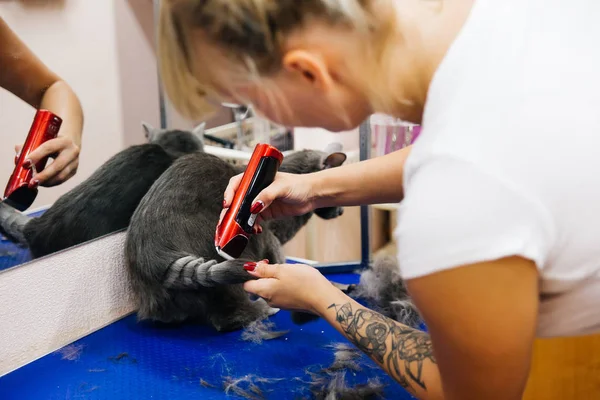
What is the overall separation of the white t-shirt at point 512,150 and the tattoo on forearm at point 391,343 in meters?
0.28

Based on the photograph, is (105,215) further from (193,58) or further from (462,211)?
(462,211)

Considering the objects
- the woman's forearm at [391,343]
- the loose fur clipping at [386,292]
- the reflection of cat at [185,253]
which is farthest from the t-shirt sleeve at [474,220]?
the loose fur clipping at [386,292]

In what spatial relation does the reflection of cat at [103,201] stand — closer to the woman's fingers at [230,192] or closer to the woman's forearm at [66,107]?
the woman's forearm at [66,107]

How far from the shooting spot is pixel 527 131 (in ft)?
1.63

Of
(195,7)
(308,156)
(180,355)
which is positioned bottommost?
(180,355)

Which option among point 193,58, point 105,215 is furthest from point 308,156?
point 193,58

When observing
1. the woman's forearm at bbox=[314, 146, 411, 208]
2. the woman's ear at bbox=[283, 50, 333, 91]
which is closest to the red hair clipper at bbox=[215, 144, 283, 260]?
the woman's forearm at bbox=[314, 146, 411, 208]

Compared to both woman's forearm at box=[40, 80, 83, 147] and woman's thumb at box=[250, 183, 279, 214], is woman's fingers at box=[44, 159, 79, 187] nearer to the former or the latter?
woman's forearm at box=[40, 80, 83, 147]

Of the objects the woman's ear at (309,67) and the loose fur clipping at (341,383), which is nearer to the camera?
the woman's ear at (309,67)

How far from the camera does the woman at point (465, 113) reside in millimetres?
493

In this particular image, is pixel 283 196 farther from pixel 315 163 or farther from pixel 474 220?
pixel 474 220

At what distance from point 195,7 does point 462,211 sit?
0.32 m

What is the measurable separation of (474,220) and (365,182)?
0.56 metres

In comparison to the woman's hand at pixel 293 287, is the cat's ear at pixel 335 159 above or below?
above
